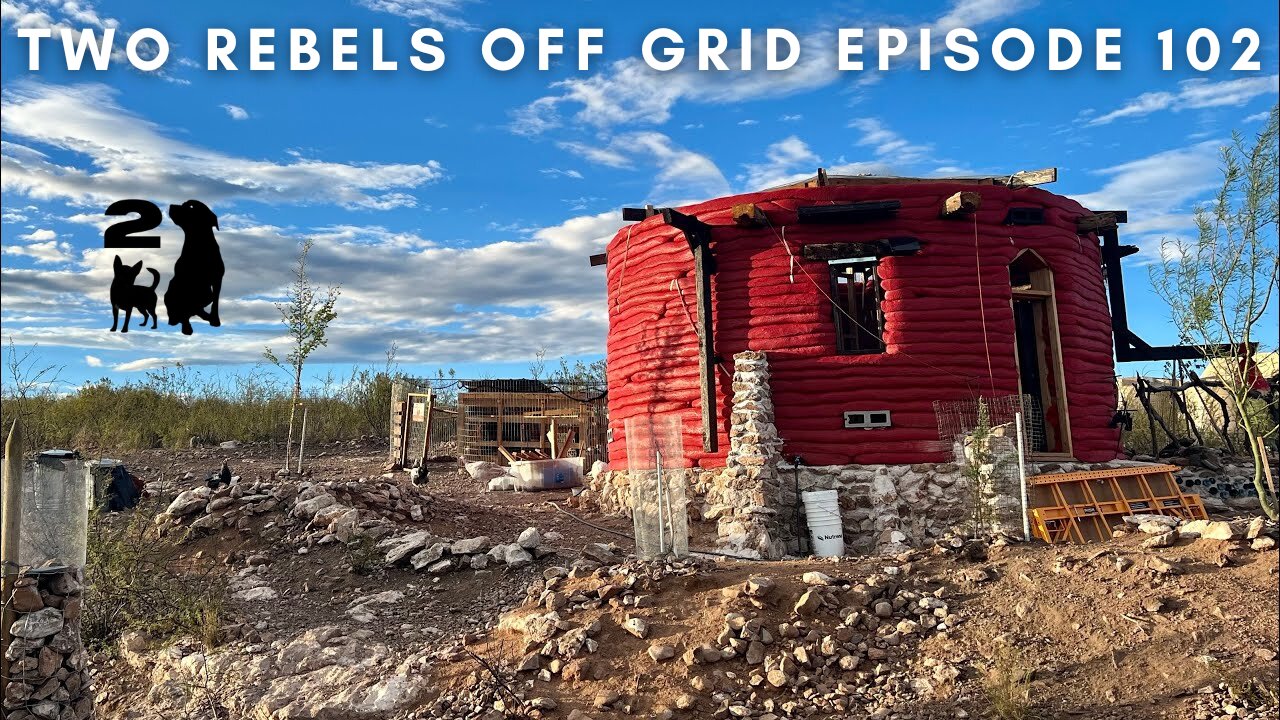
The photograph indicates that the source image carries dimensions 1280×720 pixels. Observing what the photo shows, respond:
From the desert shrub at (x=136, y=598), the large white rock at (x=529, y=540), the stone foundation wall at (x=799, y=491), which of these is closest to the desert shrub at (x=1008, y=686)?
the stone foundation wall at (x=799, y=491)

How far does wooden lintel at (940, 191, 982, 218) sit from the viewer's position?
38.7ft

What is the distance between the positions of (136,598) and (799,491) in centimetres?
774

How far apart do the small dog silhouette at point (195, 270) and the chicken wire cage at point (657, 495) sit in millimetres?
4532

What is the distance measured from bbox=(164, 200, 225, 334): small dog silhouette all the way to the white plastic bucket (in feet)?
24.8

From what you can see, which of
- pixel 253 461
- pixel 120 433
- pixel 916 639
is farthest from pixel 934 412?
pixel 120 433

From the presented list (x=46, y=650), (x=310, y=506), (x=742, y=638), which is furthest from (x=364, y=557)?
(x=742, y=638)

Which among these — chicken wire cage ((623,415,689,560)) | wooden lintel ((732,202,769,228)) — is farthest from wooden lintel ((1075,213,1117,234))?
chicken wire cage ((623,415,689,560))

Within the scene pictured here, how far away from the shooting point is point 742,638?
672cm

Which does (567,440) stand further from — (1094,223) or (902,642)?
(902,642)

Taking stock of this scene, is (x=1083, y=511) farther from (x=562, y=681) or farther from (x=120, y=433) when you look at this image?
(x=120, y=433)

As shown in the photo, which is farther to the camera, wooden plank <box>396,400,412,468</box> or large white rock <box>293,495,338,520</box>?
wooden plank <box>396,400,412,468</box>

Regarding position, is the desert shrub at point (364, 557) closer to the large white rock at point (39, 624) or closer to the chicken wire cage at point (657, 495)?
the chicken wire cage at point (657, 495)

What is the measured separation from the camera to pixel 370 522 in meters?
11.0

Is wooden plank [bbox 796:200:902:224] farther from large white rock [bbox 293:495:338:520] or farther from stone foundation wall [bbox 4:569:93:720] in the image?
stone foundation wall [bbox 4:569:93:720]
